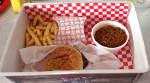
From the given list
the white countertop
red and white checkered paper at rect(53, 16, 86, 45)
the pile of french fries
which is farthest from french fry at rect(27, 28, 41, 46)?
the white countertop

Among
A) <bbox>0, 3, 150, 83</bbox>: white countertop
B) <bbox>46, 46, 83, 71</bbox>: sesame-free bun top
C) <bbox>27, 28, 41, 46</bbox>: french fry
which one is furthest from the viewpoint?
<bbox>0, 3, 150, 83</bbox>: white countertop

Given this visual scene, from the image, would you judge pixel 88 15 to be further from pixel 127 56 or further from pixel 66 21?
pixel 127 56

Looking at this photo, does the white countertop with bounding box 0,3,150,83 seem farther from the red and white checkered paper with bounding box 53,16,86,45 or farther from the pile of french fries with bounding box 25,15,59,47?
the red and white checkered paper with bounding box 53,16,86,45

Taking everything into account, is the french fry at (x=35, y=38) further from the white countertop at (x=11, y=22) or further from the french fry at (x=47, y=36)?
the white countertop at (x=11, y=22)

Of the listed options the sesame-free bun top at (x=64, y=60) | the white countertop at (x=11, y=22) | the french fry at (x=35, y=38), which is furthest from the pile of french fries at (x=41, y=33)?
the white countertop at (x=11, y=22)

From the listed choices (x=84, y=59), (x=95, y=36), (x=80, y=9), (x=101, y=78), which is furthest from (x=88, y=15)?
(x=101, y=78)

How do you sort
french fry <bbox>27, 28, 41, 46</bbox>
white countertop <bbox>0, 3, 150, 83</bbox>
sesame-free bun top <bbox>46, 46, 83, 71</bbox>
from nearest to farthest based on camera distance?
sesame-free bun top <bbox>46, 46, 83, 71</bbox> → french fry <bbox>27, 28, 41, 46</bbox> → white countertop <bbox>0, 3, 150, 83</bbox>
